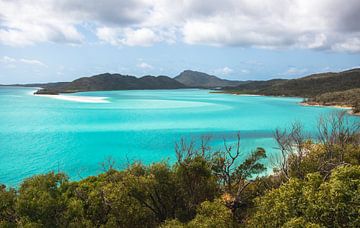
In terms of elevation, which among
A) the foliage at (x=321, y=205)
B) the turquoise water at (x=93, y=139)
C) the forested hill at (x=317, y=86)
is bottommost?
the turquoise water at (x=93, y=139)

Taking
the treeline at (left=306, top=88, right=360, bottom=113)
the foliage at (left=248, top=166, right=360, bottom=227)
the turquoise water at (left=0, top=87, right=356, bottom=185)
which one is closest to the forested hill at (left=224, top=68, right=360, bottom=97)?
the treeline at (left=306, top=88, right=360, bottom=113)

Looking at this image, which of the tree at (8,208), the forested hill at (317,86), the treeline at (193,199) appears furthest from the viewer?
the forested hill at (317,86)

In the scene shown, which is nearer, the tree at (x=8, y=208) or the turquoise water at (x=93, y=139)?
the tree at (x=8, y=208)

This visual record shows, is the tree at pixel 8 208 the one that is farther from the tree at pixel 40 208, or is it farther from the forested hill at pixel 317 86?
the forested hill at pixel 317 86

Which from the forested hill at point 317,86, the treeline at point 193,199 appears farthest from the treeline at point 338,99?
the treeline at point 193,199

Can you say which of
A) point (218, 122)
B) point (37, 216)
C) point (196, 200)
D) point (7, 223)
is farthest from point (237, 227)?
point (218, 122)

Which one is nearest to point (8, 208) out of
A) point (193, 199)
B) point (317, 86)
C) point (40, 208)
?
point (40, 208)

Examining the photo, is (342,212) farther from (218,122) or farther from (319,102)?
(319,102)

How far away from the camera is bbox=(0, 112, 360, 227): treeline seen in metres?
8.77

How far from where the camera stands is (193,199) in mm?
15945

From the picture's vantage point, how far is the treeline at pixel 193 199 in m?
8.77

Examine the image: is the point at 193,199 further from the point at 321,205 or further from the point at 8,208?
the point at 8,208

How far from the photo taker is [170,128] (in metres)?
52.4

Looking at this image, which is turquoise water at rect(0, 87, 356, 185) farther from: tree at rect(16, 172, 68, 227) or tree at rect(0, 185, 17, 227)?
tree at rect(16, 172, 68, 227)
